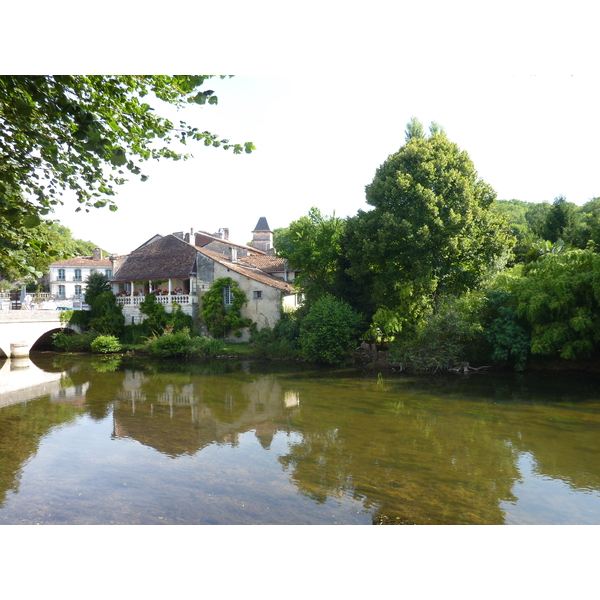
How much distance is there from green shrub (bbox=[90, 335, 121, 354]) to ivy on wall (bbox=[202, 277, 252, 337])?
359cm

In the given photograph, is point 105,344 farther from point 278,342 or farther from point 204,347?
point 278,342

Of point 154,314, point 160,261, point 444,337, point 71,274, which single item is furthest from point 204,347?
point 71,274

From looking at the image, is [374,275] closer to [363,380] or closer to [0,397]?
[363,380]

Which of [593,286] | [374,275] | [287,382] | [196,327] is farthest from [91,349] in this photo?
[593,286]

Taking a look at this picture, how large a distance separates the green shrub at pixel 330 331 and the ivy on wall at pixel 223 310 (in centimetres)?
490

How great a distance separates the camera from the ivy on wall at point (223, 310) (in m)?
17.7

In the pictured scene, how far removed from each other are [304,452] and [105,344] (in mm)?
13471

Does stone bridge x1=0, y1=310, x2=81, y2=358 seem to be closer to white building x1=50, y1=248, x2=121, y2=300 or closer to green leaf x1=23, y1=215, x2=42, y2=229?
white building x1=50, y1=248, x2=121, y2=300

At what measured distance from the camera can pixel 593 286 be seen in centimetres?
967

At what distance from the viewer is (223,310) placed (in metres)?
18.0

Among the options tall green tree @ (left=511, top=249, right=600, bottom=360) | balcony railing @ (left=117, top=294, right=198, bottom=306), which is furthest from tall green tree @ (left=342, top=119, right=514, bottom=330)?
balcony railing @ (left=117, top=294, right=198, bottom=306)

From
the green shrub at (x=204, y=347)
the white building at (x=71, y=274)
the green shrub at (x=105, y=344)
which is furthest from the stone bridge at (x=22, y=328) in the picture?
the white building at (x=71, y=274)
